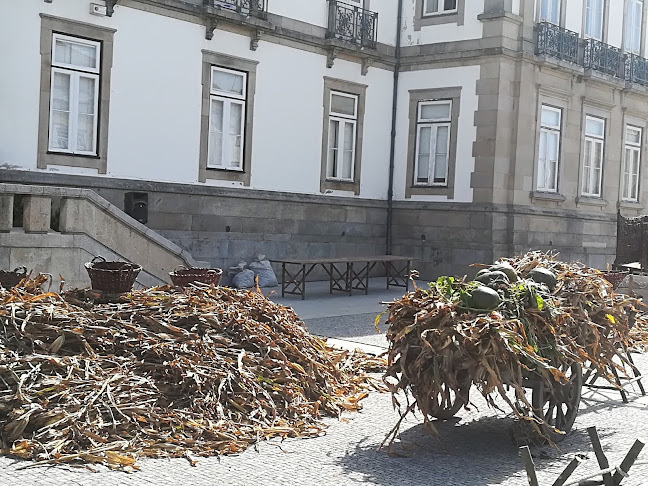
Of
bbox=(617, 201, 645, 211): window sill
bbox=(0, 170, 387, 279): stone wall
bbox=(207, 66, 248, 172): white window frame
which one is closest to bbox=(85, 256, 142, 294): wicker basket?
bbox=(0, 170, 387, 279): stone wall

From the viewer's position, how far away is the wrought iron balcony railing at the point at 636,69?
22703 millimetres

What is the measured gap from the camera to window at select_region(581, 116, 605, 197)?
21.6m

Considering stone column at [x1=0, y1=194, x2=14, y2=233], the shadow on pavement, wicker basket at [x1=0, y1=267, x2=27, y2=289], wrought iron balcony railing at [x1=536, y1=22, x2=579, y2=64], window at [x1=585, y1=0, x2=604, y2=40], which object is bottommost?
the shadow on pavement

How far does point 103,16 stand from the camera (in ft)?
47.8

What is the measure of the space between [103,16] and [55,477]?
36.6 ft

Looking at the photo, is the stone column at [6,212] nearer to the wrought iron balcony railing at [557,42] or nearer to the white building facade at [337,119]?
the white building facade at [337,119]

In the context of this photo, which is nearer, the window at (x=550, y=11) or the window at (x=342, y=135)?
the window at (x=342, y=135)

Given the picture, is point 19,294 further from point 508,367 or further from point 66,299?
point 508,367

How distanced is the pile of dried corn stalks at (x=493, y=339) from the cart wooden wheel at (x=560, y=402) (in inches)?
3.9

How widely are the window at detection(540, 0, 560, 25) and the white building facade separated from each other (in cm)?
8

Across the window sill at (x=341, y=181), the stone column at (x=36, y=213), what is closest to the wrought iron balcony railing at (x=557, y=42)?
the window sill at (x=341, y=181)

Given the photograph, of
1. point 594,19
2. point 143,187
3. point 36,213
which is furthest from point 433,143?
point 36,213

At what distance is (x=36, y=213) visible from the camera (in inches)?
424

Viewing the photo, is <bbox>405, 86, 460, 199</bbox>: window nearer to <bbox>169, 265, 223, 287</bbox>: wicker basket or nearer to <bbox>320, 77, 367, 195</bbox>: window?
<bbox>320, 77, 367, 195</bbox>: window
